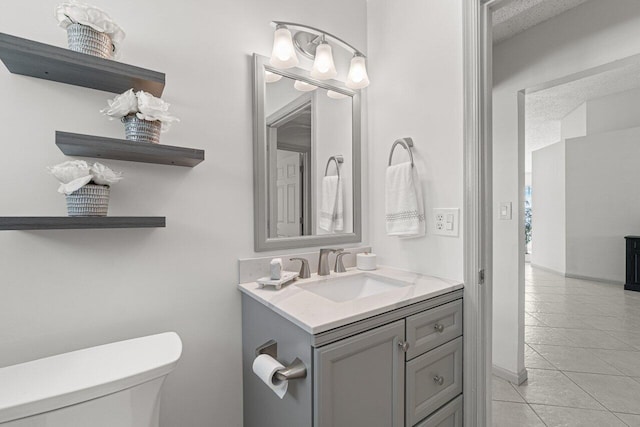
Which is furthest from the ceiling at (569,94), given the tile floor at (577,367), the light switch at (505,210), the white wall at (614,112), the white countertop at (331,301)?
the white countertop at (331,301)

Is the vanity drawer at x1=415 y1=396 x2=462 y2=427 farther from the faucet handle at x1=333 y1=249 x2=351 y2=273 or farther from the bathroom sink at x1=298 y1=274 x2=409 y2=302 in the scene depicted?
the faucet handle at x1=333 y1=249 x2=351 y2=273

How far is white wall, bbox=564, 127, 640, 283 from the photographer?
14.1 feet

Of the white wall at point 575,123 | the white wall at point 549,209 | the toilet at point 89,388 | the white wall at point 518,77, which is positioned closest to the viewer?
the toilet at point 89,388

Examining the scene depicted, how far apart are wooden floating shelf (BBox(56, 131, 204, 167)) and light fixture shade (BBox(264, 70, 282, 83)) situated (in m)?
0.56

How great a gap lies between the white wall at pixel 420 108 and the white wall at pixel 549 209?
5042 mm

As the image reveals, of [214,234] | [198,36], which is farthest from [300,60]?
[214,234]

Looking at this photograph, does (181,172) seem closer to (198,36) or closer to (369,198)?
(198,36)

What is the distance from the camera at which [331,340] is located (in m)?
0.85

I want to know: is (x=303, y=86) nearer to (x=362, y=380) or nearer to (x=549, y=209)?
(x=362, y=380)

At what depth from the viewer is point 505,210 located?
219 centimetres

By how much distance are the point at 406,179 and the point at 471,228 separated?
14.8 inches

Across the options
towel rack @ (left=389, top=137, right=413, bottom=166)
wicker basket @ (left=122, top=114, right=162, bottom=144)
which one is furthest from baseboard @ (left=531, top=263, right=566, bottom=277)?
wicker basket @ (left=122, top=114, right=162, bottom=144)

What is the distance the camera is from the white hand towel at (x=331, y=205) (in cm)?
157

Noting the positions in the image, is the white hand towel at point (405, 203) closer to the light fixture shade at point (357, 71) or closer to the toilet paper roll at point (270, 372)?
the light fixture shade at point (357, 71)
